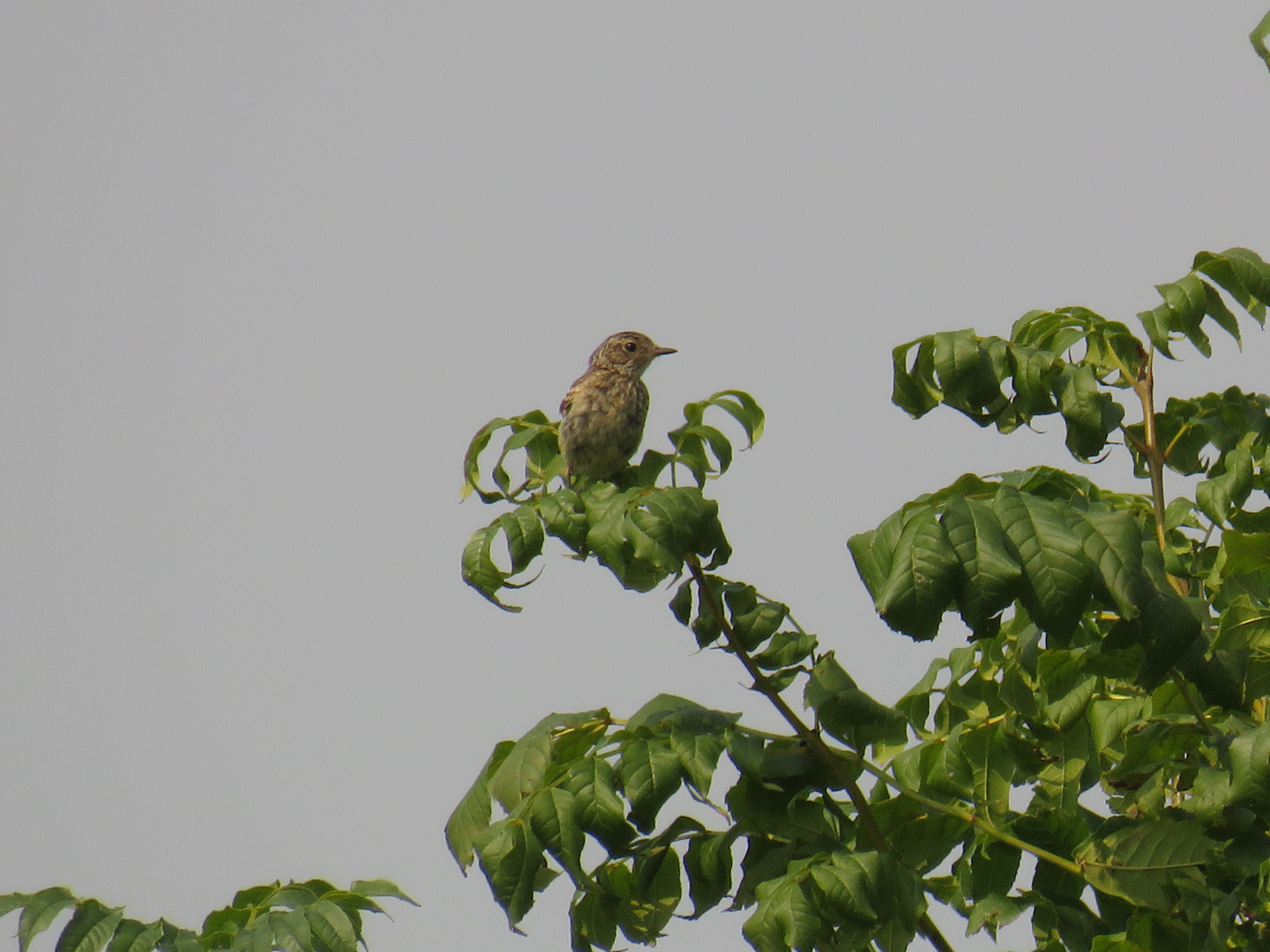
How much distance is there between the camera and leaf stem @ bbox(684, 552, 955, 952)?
3434mm

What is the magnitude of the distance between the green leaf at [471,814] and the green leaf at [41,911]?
1147mm

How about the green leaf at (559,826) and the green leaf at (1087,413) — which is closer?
the green leaf at (559,826)

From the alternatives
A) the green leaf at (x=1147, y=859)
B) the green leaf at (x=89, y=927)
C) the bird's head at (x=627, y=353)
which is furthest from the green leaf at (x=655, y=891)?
the bird's head at (x=627, y=353)

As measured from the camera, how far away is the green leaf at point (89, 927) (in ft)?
12.3

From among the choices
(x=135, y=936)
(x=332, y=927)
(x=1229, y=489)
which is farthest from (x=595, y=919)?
(x=1229, y=489)

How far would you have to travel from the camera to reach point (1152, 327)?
395 cm

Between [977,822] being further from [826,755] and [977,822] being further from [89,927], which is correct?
[89,927]

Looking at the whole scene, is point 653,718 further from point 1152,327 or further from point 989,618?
point 1152,327

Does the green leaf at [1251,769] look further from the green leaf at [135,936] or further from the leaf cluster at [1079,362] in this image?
the green leaf at [135,936]

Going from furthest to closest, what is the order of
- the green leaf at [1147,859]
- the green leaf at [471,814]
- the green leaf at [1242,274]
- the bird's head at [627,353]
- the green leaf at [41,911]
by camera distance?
the bird's head at [627,353], the green leaf at [1242,274], the green leaf at [41,911], the green leaf at [471,814], the green leaf at [1147,859]

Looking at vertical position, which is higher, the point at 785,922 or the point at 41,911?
the point at 41,911

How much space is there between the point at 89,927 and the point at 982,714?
258cm

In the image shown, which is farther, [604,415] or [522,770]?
[604,415]

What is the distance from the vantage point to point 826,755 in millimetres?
3447
